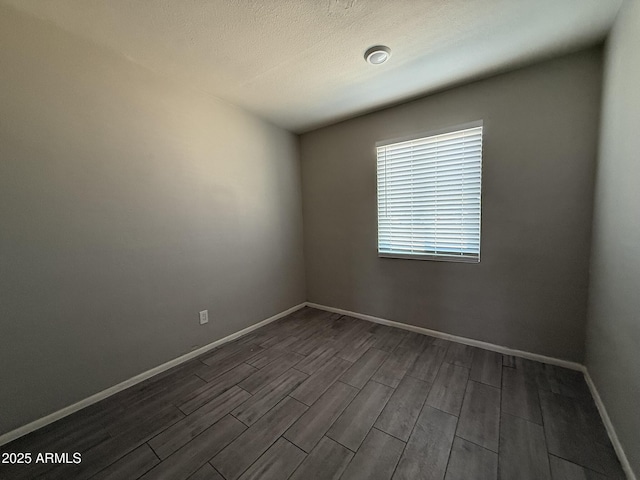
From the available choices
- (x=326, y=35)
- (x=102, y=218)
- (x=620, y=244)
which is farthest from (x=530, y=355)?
(x=102, y=218)

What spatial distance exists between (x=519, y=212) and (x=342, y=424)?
2163 mm

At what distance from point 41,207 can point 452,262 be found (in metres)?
3.22

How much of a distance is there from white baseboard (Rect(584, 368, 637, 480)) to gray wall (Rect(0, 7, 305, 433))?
2.82m

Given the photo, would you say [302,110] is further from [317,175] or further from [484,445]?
[484,445]

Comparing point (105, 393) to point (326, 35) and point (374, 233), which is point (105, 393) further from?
point (326, 35)

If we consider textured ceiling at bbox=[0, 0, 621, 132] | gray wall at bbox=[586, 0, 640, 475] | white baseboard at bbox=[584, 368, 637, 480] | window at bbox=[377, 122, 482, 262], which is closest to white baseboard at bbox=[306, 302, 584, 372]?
white baseboard at bbox=[584, 368, 637, 480]

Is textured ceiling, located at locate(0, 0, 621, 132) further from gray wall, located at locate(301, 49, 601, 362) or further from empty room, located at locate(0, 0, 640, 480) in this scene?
gray wall, located at locate(301, 49, 601, 362)

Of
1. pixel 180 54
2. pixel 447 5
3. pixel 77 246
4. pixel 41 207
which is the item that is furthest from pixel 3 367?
pixel 447 5

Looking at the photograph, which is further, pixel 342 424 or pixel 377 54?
pixel 377 54

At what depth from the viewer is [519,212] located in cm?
205

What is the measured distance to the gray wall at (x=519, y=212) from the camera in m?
1.84

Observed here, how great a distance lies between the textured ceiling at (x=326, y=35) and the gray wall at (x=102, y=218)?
290 mm

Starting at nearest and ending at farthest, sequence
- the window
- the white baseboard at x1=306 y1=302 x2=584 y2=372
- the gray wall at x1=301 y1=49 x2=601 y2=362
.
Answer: the gray wall at x1=301 y1=49 x2=601 y2=362 < the white baseboard at x1=306 y1=302 x2=584 y2=372 < the window

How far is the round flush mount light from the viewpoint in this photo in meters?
1.73
